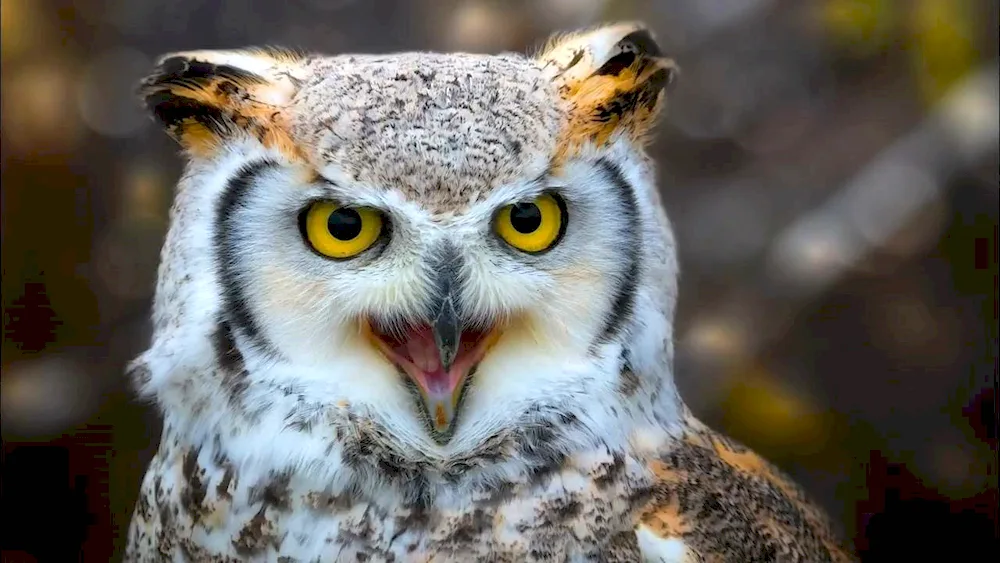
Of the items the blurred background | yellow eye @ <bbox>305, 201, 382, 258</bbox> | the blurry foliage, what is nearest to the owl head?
yellow eye @ <bbox>305, 201, 382, 258</bbox>

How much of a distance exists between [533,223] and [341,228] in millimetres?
147

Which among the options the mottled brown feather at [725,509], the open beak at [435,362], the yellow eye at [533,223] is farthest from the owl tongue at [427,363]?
the mottled brown feather at [725,509]

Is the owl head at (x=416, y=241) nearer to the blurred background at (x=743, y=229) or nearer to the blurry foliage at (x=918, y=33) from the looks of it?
the blurred background at (x=743, y=229)

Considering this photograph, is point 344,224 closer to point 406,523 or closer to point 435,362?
point 435,362

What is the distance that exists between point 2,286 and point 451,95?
71cm

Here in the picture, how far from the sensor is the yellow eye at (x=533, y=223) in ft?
1.90

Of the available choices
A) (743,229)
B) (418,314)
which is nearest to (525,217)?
(418,314)

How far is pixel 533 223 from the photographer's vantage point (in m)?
0.59

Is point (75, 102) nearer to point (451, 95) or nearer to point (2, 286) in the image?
point (2, 286)

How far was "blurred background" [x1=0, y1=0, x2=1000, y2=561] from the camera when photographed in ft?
3.00

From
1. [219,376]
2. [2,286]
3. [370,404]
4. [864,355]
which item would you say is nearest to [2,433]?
Result: [2,286]

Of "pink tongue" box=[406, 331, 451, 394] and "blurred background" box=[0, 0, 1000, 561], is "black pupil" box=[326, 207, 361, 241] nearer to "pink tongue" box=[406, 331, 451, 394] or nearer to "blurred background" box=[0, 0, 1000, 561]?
"pink tongue" box=[406, 331, 451, 394]

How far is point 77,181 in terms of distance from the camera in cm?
95

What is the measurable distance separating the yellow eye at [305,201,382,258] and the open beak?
70 millimetres
